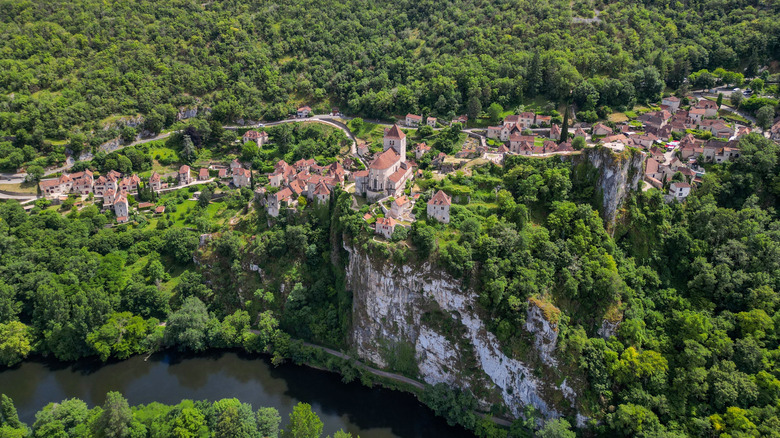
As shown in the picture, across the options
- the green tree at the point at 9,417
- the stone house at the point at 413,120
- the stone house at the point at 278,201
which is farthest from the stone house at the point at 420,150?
the green tree at the point at 9,417

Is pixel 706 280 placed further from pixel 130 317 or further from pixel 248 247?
pixel 130 317

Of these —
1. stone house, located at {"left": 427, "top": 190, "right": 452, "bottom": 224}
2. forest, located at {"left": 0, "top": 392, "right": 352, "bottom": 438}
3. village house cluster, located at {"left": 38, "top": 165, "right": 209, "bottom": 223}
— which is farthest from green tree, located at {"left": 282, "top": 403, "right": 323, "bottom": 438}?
village house cluster, located at {"left": 38, "top": 165, "right": 209, "bottom": 223}

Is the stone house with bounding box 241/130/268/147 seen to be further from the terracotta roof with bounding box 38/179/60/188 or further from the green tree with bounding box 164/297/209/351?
the green tree with bounding box 164/297/209/351

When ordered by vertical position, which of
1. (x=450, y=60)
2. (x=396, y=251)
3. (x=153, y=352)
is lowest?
(x=153, y=352)

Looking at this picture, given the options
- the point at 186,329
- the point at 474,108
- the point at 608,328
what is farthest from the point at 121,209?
the point at 608,328

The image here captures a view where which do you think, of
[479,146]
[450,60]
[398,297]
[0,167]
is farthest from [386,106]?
[0,167]

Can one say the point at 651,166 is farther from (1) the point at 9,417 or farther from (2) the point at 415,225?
(1) the point at 9,417

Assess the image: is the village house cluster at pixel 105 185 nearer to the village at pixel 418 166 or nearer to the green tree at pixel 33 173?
the village at pixel 418 166
